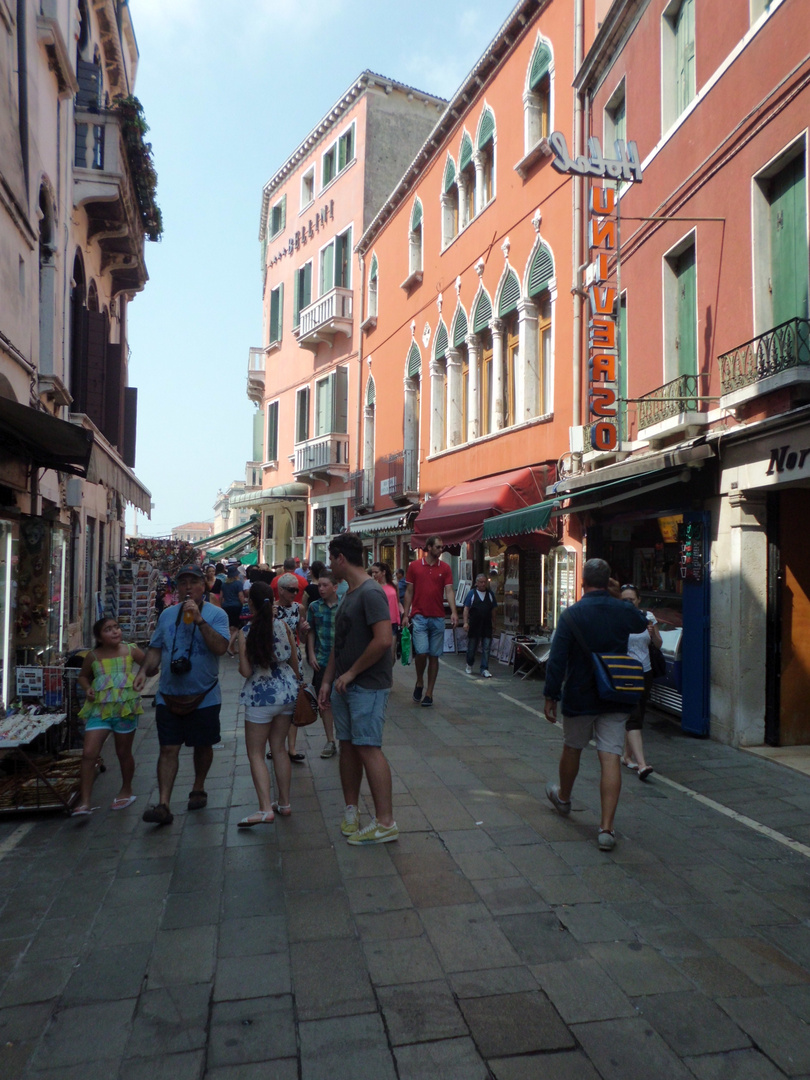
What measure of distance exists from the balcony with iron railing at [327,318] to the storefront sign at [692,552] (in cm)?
1809

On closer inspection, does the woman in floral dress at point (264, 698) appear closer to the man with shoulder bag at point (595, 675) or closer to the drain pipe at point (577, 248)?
the man with shoulder bag at point (595, 675)

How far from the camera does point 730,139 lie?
8.06 m

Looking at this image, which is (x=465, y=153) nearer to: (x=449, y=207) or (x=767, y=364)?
(x=449, y=207)

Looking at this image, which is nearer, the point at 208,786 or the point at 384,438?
the point at 208,786

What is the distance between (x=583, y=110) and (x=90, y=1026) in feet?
42.9

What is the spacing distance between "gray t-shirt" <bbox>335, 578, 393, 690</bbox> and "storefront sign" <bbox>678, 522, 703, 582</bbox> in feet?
14.4

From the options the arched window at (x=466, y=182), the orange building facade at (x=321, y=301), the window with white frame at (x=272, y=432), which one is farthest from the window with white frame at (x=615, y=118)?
the window with white frame at (x=272, y=432)

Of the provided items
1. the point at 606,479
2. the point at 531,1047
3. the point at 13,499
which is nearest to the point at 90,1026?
the point at 531,1047

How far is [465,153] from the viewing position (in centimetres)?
1734

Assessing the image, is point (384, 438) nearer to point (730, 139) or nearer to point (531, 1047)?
point (730, 139)

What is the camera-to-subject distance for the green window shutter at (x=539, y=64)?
1380cm

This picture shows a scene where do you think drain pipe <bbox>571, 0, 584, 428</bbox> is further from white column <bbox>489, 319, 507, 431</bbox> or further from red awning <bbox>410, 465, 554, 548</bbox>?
white column <bbox>489, 319, 507, 431</bbox>

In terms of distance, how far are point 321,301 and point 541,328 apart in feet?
42.4

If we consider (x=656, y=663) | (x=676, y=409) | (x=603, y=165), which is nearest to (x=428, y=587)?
(x=676, y=409)
